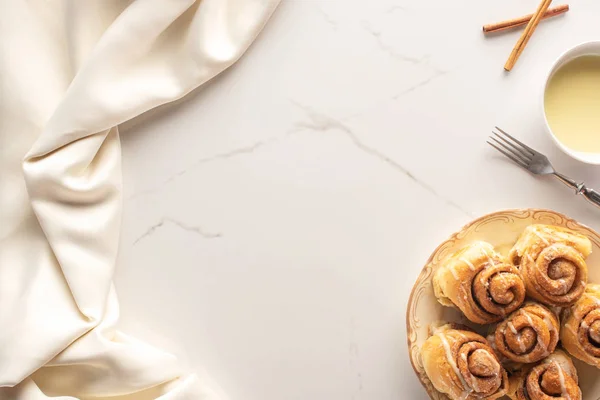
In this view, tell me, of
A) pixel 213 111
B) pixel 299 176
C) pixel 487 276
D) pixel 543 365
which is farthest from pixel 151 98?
pixel 543 365

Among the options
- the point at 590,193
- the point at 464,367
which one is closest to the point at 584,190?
the point at 590,193

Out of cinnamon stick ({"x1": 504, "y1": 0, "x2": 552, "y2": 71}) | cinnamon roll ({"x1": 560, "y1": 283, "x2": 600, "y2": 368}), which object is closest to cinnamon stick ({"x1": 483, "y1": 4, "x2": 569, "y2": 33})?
cinnamon stick ({"x1": 504, "y1": 0, "x2": 552, "y2": 71})

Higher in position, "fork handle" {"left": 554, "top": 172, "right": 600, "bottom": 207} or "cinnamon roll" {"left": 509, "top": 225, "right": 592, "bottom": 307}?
"fork handle" {"left": 554, "top": 172, "right": 600, "bottom": 207}

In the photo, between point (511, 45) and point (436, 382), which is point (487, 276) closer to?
point (436, 382)

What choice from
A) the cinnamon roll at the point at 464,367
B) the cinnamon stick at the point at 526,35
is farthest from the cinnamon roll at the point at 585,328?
the cinnamon stick at the point at 526,35

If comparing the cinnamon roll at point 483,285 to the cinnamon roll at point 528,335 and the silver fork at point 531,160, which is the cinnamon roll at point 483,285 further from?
the silver fork at point 531,160

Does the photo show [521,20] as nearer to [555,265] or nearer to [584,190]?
[584,190]

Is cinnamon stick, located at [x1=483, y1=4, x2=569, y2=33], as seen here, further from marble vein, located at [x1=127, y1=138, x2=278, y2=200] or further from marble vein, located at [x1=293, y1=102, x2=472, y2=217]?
marble vein, located at [x1=127, y1=138, x2=278, y2=200]
